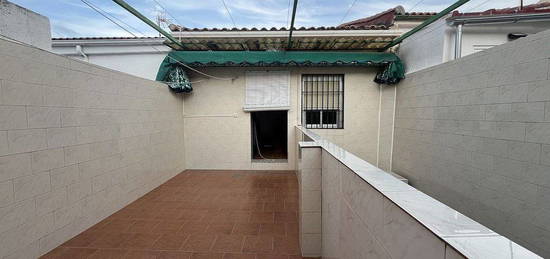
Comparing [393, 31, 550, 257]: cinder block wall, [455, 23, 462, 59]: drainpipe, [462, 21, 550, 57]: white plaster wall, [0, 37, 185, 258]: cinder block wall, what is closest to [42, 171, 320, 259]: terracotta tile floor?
[0, 37, 185, 258]: cinder block wall

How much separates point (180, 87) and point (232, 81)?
118cm

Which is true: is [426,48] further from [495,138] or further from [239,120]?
[239,120]

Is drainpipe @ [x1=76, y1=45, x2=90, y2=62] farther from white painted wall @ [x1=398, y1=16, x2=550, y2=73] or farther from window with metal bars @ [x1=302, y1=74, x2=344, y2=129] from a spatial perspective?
white painted wall @ [x1=398, y1=16, x2=550, y2=73]

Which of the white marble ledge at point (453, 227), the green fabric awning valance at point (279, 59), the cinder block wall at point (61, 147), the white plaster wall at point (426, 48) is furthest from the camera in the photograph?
the green fabric awning valance at point (279, 59)

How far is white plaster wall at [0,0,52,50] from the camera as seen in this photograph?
216 cm

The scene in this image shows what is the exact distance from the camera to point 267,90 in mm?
4887

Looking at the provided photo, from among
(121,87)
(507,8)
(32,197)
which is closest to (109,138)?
(121,87)

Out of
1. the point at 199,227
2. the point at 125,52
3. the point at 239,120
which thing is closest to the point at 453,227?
the point at 199,227

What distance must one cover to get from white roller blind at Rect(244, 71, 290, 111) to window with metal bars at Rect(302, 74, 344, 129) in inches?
19.3

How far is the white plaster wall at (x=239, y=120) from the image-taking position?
16.1ft

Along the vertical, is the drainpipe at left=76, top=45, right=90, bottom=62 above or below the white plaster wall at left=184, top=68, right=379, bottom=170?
above

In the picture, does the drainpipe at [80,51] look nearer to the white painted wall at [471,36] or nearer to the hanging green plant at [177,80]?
the hanging green plant at [177,80]

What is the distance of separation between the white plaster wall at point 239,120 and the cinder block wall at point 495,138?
1408 millimetres

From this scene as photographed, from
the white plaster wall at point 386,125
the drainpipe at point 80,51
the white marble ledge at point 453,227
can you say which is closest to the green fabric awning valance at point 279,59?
the white plaster wall at point 386,125
